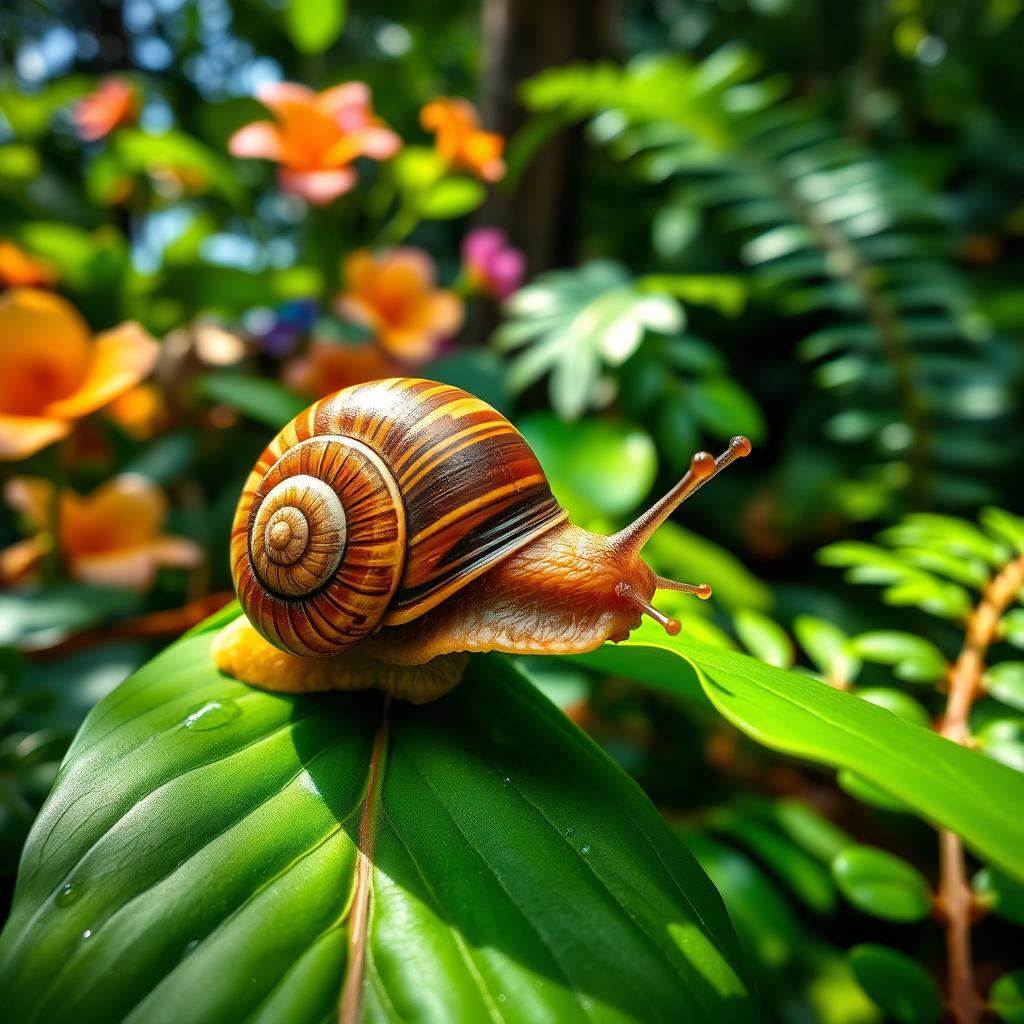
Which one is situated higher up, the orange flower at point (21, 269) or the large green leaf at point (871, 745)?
the orange flower at point (21, 269)

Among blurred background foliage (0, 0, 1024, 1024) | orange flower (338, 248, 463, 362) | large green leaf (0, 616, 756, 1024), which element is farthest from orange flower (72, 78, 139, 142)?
large green leaf (0, 616, 756, 1024)

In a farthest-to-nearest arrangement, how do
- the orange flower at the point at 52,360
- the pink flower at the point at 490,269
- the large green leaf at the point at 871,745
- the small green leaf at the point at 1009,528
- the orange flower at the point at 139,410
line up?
the pink flower at the point at 490,269, the orange flower at the point at 139,410, the orange flower at the point at 52,360, the small green leaf at the point at 1009,528, the large green leaf at the point at 871,745

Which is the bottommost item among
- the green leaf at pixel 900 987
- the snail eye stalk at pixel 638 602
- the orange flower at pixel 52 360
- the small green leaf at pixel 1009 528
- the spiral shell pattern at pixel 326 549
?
the green leaf at pixel 900 987

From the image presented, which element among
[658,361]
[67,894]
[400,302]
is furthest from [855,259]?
[67,894]

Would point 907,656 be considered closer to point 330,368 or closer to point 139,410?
point 330,368

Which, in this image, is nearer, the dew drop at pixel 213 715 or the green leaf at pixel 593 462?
the dew drop at pixel 213 715

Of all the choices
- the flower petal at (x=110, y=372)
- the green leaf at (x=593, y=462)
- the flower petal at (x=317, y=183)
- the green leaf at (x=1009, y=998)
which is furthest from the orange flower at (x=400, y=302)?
the green leaf at (x=1009, y=998)

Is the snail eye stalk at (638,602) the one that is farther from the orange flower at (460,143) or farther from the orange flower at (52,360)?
the orange flower at (460,143)
